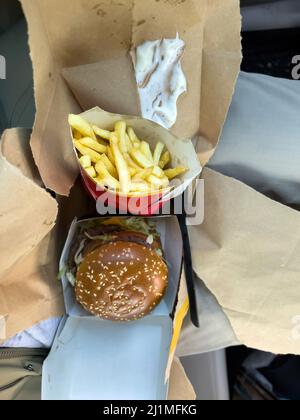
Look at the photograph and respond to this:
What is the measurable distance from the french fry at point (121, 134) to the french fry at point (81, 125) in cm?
4

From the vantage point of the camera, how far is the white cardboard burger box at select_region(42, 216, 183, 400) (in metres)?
0.90

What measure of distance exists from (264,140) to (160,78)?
20 centimetres

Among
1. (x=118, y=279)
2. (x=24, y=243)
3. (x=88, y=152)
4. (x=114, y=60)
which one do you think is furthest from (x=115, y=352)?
(x=114, y=60)

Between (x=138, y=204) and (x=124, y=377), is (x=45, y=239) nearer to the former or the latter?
(x=138, y=204)

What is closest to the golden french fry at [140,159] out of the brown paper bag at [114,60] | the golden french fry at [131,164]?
the golden french fry at [131,164]

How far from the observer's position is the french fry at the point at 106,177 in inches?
28.0

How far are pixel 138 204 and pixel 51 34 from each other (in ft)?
0.90

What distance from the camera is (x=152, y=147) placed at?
818mm

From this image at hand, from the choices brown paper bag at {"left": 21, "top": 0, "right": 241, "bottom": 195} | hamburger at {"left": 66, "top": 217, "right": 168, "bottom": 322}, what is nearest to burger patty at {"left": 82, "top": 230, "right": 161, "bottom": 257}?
hamburger at {"left": 66, "top": 217, "right": 168, "bottom": 322}

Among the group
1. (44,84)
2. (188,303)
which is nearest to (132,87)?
(44,84)

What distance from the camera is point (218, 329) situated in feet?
3.23

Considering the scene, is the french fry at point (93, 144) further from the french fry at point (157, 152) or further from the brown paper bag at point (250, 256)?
the brown paper bag at point (250, 256)

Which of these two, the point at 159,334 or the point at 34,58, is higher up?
the point at 34,58

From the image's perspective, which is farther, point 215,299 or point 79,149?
point 215,299
